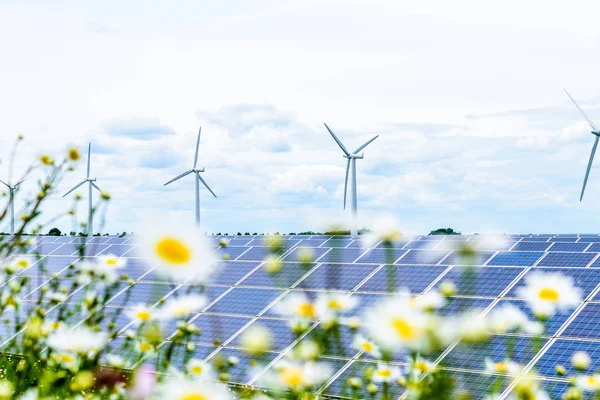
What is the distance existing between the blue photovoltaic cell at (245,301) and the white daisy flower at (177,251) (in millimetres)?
16520

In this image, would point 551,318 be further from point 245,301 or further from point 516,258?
point 245,301

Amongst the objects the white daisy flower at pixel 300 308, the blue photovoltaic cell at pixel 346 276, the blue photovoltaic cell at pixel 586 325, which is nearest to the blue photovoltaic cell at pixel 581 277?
the blue photovoltaic cell at pixel 586 325

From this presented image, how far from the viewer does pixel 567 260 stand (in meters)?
21.0

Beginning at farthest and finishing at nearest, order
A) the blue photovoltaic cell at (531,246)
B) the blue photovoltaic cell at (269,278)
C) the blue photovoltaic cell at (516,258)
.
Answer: the blue photovoltaic cell at (531,246)
the blue photovoltaic cell at (269,278)
the blue photovoltaic cell at (516,258)

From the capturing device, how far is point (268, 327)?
18.9 m

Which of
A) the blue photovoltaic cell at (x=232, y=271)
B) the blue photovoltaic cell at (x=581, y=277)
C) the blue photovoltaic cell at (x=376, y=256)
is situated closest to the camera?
the blue photovoltaic cell at (x=581, y=277)

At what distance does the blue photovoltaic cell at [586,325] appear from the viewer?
52.6 ft

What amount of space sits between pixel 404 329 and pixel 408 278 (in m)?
17.9

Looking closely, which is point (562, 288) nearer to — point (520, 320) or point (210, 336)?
point (520, 320)

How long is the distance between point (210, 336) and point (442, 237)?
11.6 meters

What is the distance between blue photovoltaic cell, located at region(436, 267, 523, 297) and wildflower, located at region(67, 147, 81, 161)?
13835 millimetres

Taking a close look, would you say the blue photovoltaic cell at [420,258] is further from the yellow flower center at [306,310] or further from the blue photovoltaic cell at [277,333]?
the yellow flower center at [306,310]

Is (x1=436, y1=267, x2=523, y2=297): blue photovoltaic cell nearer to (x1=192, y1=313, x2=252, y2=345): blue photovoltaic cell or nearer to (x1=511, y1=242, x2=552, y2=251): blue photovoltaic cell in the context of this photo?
(x1=511, y1=242, x2=552, y2=251): blue photovoltaic cell

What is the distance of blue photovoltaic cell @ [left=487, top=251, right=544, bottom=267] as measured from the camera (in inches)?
832
